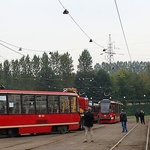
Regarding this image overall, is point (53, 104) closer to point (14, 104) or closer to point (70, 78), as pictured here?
point (14, 104)

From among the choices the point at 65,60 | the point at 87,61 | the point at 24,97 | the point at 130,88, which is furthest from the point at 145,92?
the point at 24,97

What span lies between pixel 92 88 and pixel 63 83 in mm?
11188

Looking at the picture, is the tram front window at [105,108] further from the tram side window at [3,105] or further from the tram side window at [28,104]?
the tram side window at [3,105]

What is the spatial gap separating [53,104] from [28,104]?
2.61 m

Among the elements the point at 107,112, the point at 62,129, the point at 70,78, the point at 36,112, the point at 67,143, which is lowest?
the point at 67,143

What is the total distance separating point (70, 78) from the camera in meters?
106

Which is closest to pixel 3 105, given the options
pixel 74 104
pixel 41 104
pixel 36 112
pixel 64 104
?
pixel 36 112

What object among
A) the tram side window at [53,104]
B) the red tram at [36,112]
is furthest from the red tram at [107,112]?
the tram side window at [53,104]

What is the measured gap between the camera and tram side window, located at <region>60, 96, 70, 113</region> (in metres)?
30.6

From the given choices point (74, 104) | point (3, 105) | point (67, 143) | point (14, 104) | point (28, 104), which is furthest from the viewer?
point (74, 104)

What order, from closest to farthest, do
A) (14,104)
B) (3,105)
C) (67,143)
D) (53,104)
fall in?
1. (67,143)
2. (3,105)
3. (14,104)
4. (53,104)

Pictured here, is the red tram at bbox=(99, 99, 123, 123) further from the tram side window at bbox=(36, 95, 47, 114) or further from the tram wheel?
the tram side window at bbox=(36, 95, 47, 114)

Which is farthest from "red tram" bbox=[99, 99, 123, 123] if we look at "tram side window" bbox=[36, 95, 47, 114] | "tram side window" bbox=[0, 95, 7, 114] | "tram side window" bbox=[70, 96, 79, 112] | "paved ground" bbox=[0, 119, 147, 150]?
"tram side window" bbox=[0, 95, 7, 114]

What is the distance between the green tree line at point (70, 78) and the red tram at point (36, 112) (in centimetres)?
6304
